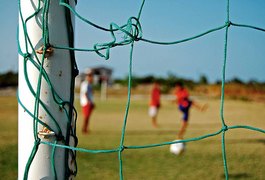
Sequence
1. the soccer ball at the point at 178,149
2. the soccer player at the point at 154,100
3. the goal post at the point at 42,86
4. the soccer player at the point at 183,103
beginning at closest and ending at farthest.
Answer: the goal post at the point at 42,86 < the soccer ball at the point at 178,149 < the soccer player at the point at 183,103 < the soccer player at the point at 154,100

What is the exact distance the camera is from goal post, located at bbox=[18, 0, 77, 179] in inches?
49.9

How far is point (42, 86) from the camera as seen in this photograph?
4.18ft

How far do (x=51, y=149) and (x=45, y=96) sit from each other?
0.18 meters

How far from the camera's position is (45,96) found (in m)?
1.28

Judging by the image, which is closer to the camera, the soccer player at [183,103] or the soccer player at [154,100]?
the soccer player at [183,103]

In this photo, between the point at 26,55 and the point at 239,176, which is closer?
the point at 26,55

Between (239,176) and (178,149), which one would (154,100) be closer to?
(178,149)

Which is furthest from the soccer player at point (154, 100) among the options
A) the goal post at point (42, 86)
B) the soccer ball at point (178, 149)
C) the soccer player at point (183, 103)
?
the goal post at point (42, 86)

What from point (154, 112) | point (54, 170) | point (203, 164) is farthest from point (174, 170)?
point (154, 112)

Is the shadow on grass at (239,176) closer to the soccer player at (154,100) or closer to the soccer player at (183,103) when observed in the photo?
the soccer player at (183,103)

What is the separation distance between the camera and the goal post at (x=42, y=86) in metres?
1.27

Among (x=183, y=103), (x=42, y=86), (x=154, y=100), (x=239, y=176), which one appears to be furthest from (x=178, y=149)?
(x=154, y=100)

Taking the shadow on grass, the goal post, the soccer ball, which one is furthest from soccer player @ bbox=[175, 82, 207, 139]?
the goal post

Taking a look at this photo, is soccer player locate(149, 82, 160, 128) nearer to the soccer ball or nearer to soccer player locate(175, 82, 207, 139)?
soccer player locate(175, 82, 207, 139)
